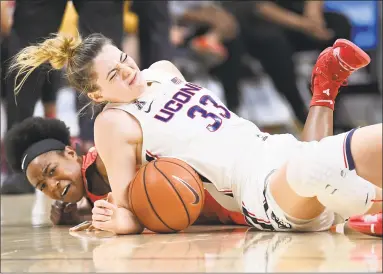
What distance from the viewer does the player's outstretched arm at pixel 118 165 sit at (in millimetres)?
2281

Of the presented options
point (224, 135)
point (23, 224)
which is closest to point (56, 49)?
point (224, 135)

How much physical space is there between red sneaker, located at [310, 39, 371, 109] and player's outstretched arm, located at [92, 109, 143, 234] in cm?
76

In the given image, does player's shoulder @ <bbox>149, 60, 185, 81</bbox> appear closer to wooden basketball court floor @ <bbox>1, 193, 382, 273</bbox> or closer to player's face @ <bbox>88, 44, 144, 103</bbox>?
player's face @ <bbox>88, 44, 144, 103</bbox>

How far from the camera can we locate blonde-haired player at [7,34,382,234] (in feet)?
7.07

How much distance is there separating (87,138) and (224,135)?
226 centimetres

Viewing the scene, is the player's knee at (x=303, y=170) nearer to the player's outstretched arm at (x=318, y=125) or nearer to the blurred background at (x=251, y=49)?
the player's outstretched arm at (x=318, y=125)

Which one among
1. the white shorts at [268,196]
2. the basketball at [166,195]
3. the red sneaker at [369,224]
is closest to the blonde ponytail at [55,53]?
the basketball at [166,195]

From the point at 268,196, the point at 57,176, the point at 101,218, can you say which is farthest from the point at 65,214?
the point at 268,196

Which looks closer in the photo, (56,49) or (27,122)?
(56,49)

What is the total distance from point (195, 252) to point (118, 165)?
56 centimetres

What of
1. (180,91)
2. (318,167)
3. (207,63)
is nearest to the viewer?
(318,167)

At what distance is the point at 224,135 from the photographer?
238cm

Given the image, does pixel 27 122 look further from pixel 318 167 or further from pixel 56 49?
pixel 318 167

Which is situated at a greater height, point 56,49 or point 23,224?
point 56,49
